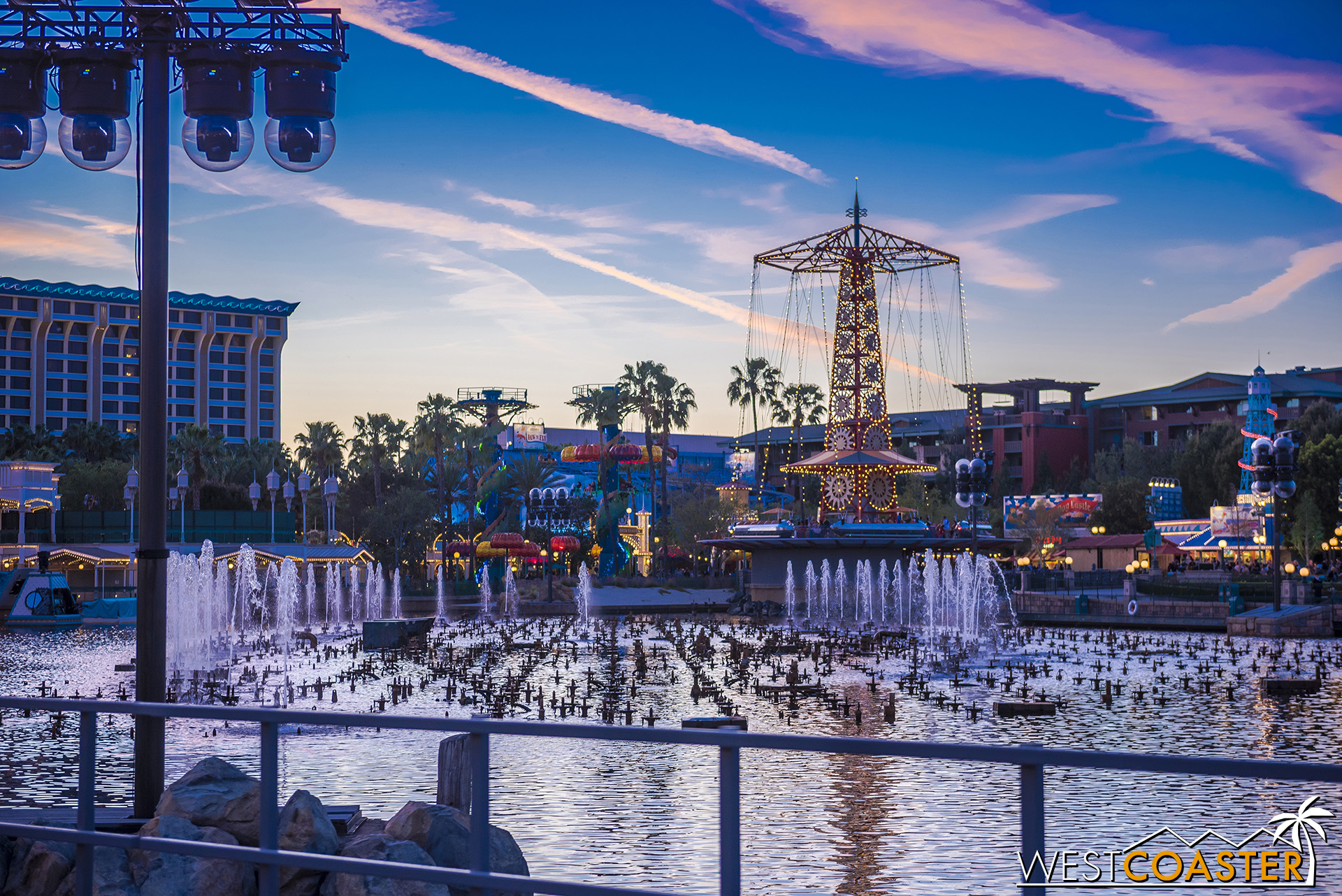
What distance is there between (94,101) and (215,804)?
5.13 meters

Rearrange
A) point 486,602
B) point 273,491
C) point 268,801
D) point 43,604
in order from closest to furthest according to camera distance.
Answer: point 268,801, point 43,604, point 486,602, point 273,491

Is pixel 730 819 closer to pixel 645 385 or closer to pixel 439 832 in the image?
pixel 439 832

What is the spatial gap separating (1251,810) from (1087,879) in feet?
2.10

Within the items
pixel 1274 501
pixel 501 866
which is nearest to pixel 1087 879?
pixel 501 866

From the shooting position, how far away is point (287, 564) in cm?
7362

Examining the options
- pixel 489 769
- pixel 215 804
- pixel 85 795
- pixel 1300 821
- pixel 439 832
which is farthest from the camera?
pixel 439 832

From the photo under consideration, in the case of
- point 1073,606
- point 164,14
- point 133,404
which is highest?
point 133,404

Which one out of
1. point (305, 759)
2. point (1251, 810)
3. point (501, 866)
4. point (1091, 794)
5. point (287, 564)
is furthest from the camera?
point (287, 564)

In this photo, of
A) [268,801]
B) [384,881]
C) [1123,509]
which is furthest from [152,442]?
[1123,509]

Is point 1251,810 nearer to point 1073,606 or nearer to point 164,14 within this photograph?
point 164,14

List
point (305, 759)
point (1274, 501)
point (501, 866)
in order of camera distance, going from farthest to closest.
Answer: point (1274, 501)
point (305, 759)
point (501, 866)

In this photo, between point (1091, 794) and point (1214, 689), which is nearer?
point (1091, 794)

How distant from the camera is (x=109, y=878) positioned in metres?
7.95

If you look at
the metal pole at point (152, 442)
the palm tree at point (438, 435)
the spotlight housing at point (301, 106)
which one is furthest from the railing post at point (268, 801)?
the palm tree at point (438, 435)
